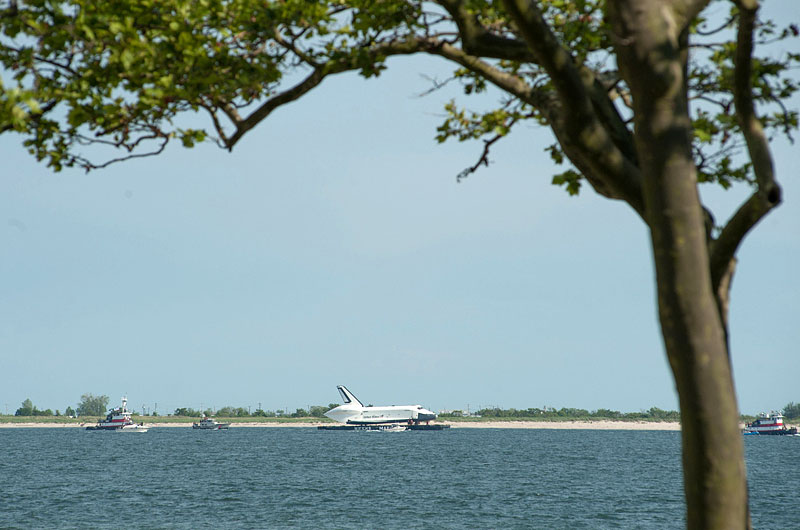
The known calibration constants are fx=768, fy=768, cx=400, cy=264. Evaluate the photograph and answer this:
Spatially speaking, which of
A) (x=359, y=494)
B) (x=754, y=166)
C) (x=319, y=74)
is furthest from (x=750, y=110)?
(x=359, y=494)

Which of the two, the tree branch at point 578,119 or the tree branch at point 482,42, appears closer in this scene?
the tree branch at point 578,119

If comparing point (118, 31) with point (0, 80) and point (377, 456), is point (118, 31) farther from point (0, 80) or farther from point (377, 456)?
point (377, 456)

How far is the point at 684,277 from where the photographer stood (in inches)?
235

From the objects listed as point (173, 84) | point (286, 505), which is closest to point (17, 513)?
point (286, 505)

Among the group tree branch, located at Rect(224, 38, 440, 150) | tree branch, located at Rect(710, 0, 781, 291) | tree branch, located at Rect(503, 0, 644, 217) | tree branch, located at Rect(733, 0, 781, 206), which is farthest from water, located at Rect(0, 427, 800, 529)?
tree branch, located at Rect(733, 0, 781, 206)

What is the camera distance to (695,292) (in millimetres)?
5973

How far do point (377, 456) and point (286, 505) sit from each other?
59112 mm

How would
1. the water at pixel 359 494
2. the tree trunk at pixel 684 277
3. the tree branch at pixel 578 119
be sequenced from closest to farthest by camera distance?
1. the tree trunk at pixel 684 277
2. the tree branch at pixel 578 119
3. the water at pixel 359 494

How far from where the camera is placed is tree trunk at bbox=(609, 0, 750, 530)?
595cm

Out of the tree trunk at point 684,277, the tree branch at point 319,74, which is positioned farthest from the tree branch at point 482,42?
the tree trunk at point 684,277

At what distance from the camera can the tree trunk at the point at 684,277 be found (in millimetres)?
5953

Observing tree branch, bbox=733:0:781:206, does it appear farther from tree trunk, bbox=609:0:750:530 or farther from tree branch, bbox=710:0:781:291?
tree trunk, bbox=609:0:750:530

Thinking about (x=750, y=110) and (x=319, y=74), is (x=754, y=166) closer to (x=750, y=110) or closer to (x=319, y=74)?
(x=750, y=110)

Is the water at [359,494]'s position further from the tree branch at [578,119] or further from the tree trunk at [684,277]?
the tree trunk at [684,277]
